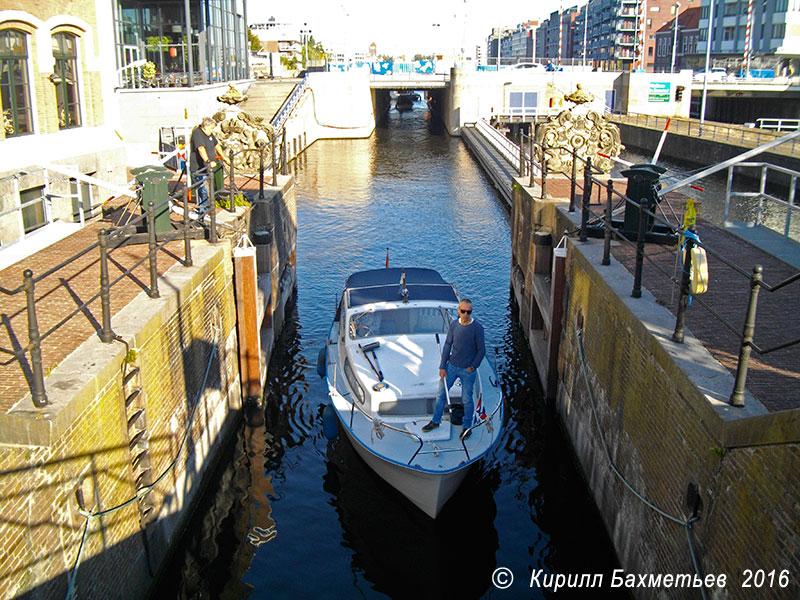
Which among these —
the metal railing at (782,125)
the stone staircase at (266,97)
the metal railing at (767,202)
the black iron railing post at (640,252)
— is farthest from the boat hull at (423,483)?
the stone staircase at (266,97)

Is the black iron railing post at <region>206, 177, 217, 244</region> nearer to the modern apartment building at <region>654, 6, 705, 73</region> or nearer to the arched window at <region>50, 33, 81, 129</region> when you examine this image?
the arched window at <region>50, 33, 81, 129</region>

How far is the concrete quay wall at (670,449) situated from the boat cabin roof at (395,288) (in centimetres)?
231

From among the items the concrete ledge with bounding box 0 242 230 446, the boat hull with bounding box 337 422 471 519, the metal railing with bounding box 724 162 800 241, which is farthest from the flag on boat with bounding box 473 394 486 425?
the metal railing with bounding box 724 162 800 241

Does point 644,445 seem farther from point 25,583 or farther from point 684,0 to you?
point 684,0

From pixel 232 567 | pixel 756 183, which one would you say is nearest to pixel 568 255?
pixel 232 567

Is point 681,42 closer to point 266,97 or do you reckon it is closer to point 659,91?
point 659,91

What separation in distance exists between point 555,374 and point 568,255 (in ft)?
7.10

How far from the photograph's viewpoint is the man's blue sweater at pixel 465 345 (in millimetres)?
10258

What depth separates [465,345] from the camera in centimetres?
1029

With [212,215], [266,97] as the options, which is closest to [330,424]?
[212,215]

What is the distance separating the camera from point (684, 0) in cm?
12462

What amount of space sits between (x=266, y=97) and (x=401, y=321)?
1760 inches

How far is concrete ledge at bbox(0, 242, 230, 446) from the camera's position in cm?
611

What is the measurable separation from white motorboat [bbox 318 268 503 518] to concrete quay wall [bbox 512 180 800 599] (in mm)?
1562
